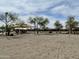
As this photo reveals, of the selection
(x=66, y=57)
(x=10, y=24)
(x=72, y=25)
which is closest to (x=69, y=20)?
(x=72, y=25)

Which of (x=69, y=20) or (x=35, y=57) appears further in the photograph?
(x=69, y=20)

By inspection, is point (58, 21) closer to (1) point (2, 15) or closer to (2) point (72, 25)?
(2) point (72, 25)

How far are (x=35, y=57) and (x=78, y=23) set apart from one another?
7768 centimetres

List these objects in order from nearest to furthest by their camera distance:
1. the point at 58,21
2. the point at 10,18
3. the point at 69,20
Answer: the point at 10,18, the point at 69,20, the point at 58,21

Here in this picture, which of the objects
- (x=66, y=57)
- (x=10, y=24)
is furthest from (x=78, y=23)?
(x=66, y=57)

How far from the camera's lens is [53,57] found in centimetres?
1213

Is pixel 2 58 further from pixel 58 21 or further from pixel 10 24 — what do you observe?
pixel 58 21

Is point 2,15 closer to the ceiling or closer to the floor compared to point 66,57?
closer to the ceiling

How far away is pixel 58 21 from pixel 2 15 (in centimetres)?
4979

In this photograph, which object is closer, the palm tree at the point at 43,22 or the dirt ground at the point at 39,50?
the dirt ground at the point at 39,50

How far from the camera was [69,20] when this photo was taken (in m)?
82.4

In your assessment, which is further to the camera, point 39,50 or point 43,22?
point 43,22

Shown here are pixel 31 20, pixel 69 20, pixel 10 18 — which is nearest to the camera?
pixel 10 18

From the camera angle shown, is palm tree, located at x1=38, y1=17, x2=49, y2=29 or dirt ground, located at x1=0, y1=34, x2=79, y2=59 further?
palm tree, located at x1=38, y1=17, x2=49, y2=29
